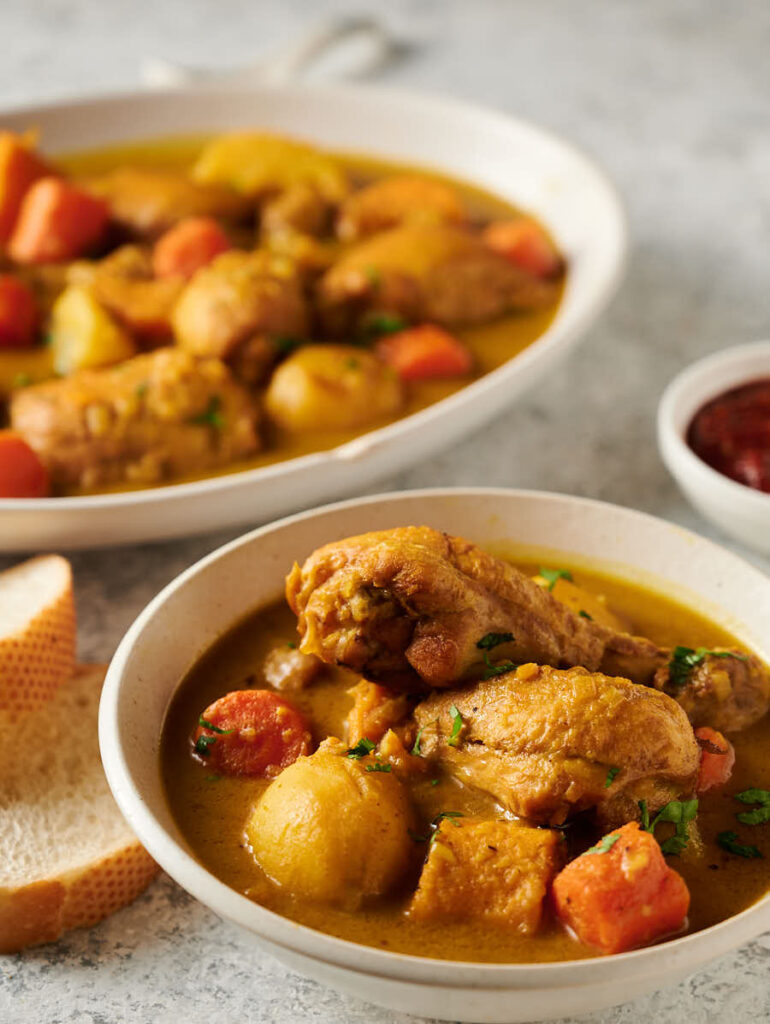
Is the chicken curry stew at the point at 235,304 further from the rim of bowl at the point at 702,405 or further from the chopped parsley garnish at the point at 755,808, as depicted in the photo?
the chopped parsley garnish at the point at 755,808

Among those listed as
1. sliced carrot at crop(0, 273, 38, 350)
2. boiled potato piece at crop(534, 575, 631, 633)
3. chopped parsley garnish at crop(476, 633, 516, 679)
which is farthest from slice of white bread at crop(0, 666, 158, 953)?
sliced carrot at crop(0, 273, 38, 350)

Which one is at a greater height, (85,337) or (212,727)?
(212,727)

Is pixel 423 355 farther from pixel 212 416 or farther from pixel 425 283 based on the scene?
pixel 212 416

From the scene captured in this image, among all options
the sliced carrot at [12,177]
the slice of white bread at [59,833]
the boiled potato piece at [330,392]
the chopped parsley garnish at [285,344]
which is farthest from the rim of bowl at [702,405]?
the sliced carrot at [12,177]

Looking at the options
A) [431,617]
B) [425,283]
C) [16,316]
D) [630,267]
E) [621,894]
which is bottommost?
[630,267]

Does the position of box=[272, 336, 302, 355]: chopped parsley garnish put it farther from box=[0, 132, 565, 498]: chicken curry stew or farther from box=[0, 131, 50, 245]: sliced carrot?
box=[0, 131, 50, 245]: sliced carrot

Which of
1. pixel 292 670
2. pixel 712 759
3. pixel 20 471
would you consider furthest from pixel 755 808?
pixel 20 471

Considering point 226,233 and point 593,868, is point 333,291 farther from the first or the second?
point 593,868

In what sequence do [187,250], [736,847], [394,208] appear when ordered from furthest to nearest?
[394,208], [187,250], [736,847]
